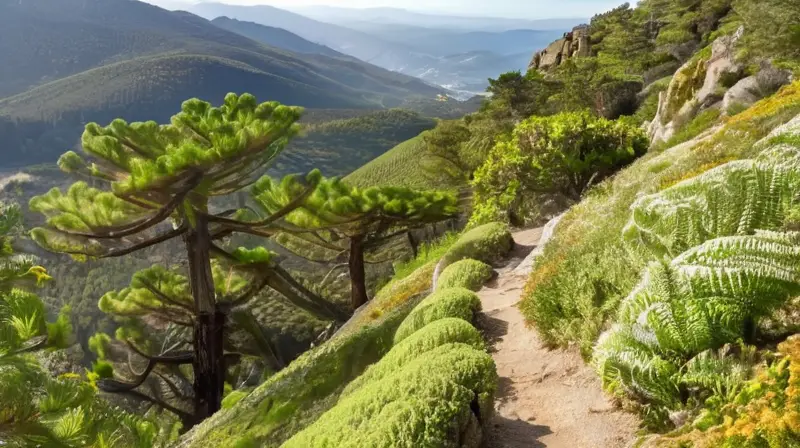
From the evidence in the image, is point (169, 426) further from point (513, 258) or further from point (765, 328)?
point (765, 328)

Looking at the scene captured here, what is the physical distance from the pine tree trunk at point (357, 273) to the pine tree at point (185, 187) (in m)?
4.27

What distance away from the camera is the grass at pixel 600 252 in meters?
5.66

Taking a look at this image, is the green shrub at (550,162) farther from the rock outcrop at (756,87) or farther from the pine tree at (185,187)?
the pine tree at (185,187)

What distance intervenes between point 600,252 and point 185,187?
1020 centimetres

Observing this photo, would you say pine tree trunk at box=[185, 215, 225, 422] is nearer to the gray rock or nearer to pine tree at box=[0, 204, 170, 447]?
pine tree at box=[0, 204, 170, 447]

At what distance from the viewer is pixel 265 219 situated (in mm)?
16641

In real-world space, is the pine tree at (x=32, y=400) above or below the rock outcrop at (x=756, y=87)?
below

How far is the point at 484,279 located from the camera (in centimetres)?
987

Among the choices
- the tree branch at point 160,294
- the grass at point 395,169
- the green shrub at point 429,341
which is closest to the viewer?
the green shrub at point 429,341

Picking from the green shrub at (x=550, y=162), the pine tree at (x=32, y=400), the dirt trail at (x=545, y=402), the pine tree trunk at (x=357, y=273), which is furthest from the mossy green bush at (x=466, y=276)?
the pine tree trunk at (x=357, y=273)

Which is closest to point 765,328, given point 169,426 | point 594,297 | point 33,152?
point 594,297

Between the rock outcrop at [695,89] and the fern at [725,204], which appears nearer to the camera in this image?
the fern at [725,204]

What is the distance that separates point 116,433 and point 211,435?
1205 mm

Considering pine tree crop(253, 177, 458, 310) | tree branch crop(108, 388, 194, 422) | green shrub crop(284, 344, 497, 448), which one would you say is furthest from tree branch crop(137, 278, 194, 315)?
green shrub crop(284, 344, 497, 448)
